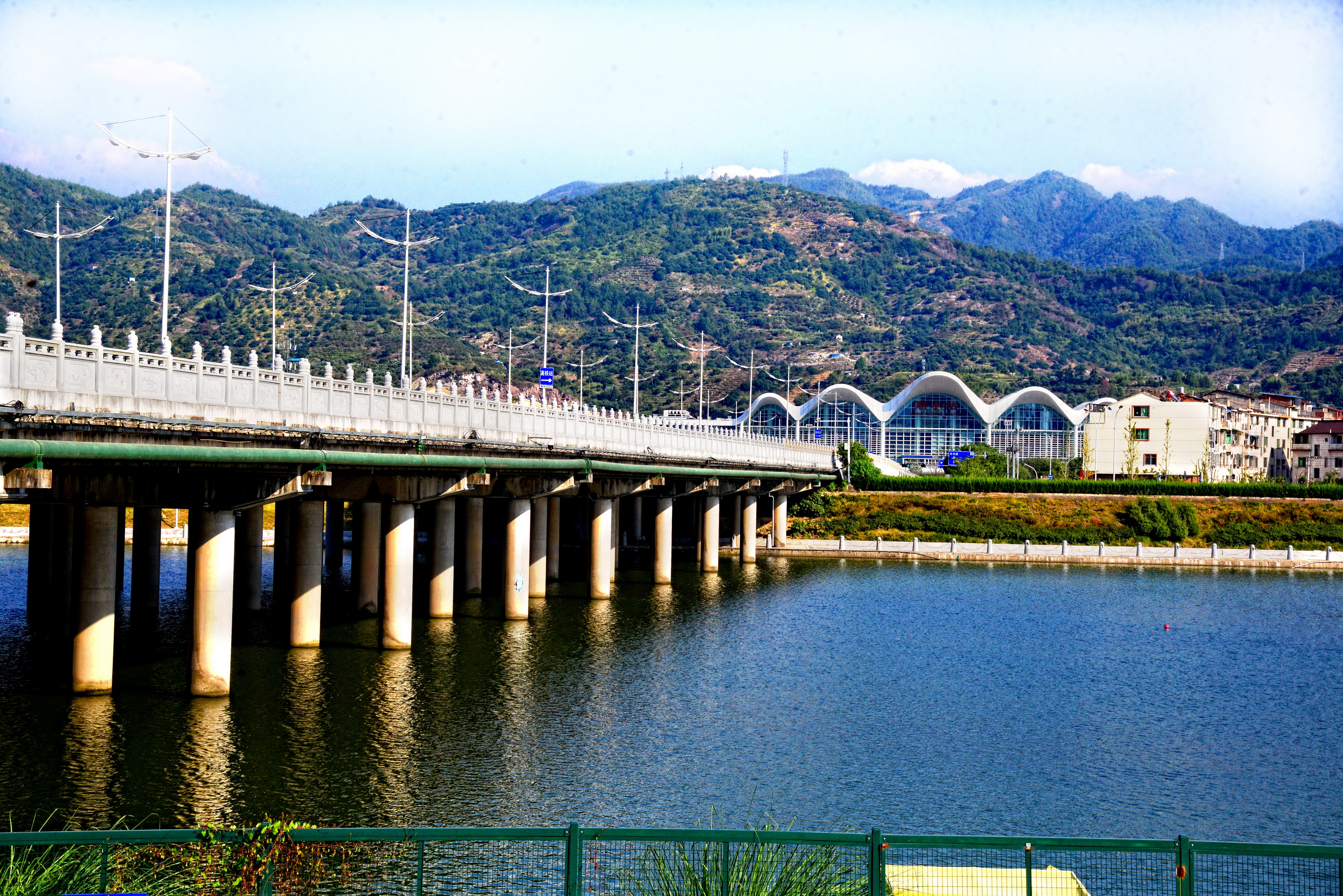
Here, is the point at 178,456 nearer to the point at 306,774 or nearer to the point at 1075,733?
the point at 306,774

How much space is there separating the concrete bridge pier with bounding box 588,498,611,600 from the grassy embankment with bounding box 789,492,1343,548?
36960mm

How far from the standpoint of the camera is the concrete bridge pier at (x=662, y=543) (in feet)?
229

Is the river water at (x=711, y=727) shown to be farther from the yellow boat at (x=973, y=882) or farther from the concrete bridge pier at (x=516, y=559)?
the yellow boat at (x=973, y=882)

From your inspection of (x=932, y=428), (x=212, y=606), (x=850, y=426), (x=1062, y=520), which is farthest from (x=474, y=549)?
(x=932, y=428)

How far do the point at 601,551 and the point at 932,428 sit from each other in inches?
4009

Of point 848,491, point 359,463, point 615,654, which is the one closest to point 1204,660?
point 615,654

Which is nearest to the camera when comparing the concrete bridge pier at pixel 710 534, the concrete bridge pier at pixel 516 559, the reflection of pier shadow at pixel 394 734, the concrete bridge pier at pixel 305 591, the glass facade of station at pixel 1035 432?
the reflection of pier shadow at pixel 394 734

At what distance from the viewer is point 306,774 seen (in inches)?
1085

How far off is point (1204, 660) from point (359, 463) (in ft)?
103

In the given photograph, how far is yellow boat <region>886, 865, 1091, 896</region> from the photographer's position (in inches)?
720

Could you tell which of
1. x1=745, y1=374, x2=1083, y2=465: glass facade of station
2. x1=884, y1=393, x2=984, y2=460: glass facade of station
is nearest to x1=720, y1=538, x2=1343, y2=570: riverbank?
x1=745, y1=374, x2=1083, y2=465: glass facade of station

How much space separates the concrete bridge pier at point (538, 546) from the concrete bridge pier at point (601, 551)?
7.41ft

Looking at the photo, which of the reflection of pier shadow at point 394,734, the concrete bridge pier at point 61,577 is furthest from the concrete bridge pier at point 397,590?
the concrete bridge pier at point 61,577

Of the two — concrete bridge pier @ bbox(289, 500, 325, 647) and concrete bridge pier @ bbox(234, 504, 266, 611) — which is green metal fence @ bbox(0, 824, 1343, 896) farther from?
concrete bridge pier @ bbox(234, 504, 266, 611)
